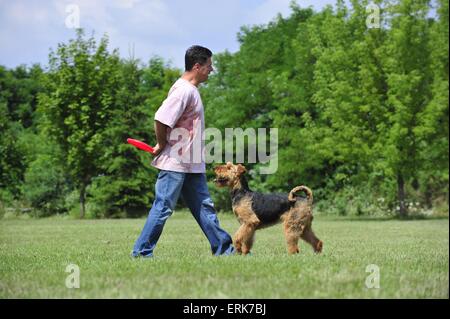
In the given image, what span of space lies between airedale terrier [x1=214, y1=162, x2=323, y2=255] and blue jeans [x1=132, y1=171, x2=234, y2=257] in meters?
0.52

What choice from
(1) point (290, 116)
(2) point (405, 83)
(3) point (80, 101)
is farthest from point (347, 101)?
(3) point (80, 101)

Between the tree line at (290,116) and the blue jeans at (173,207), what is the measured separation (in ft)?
45.4

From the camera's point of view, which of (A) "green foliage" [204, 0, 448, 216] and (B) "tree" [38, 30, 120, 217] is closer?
(A) "green foliage" [204, 0, 448, 216]

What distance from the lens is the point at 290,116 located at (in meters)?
30.6

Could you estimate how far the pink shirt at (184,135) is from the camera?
24.9ft

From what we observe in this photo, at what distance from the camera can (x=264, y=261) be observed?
6930 millimetres

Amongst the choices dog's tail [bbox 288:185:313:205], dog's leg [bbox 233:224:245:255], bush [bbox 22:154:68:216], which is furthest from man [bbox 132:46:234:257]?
bush [bbox 22:154:68:216]

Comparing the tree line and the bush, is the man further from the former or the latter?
the bush

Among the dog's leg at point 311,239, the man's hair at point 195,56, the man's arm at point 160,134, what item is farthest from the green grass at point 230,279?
the man's hair at point 195,56

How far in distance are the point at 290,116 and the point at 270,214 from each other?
22.3 meters

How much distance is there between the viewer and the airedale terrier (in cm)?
852

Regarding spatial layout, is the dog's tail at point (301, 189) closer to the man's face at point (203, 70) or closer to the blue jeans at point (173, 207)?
the blue jeans at point (173, 207)
